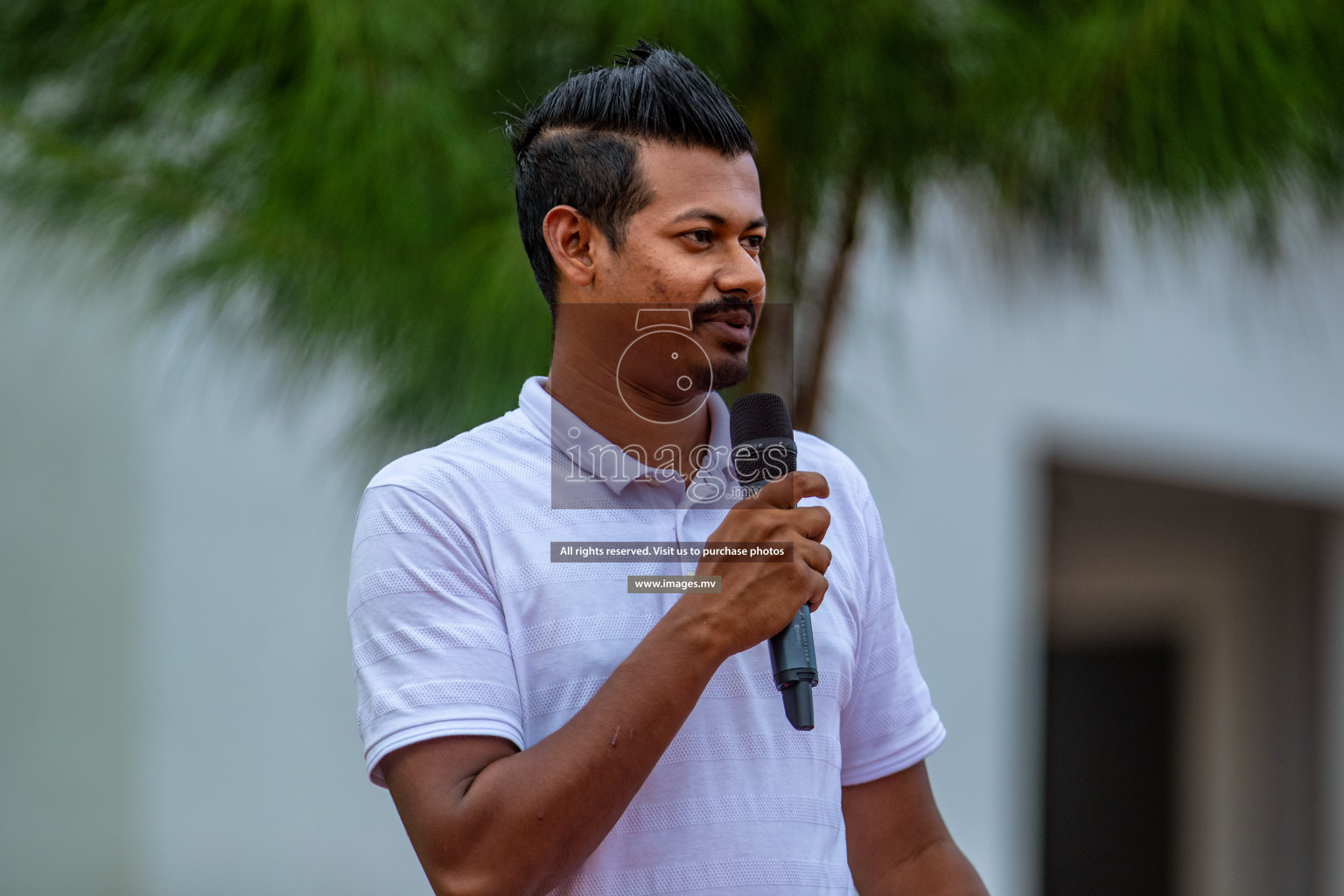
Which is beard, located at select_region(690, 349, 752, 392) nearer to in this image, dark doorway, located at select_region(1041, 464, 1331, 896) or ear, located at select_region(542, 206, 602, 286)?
ear, located at select_region(542, 206, 602, 286)

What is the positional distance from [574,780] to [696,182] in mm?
467

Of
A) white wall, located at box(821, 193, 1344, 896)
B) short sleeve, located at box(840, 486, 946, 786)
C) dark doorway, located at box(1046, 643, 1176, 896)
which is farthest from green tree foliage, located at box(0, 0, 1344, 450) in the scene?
dark doorway, located at box(1046, 643, 1176, 896)

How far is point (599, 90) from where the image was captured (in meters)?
1.07

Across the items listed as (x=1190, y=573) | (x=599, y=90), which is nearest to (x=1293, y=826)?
(x=1190, y=573)

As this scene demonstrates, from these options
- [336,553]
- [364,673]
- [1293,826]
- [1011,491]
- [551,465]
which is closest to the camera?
[364,673]

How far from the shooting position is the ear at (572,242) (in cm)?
103

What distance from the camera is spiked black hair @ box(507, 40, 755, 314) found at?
1.01 m

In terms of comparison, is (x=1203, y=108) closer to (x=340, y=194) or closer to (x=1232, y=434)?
(x=340, y=194)

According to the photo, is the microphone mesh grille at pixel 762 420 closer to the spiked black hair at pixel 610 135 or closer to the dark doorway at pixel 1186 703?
the spiked black hair at pixel 610 135

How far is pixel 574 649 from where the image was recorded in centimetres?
92

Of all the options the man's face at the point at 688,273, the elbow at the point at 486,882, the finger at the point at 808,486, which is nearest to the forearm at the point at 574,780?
the elbow at the point at 486,882

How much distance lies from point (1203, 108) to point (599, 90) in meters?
1.08

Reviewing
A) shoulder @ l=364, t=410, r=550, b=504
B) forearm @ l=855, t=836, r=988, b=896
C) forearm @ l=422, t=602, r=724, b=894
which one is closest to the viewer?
forearm @ l=422, t=602, r=724, b=894

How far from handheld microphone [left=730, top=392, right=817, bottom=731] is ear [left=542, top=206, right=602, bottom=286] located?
0.54 ft
